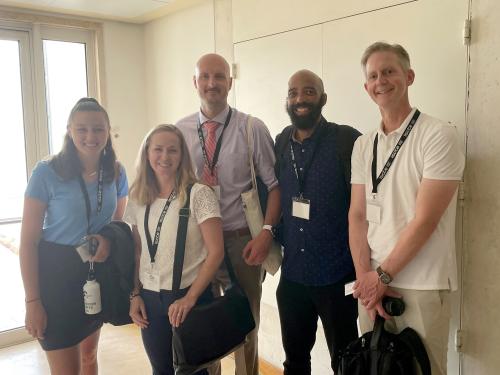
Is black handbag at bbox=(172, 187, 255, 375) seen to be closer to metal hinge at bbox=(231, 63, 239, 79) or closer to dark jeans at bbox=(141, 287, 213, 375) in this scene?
dark jeans at bbox=(141, 287, 213, 375)

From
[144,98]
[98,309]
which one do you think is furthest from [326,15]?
[144,98]

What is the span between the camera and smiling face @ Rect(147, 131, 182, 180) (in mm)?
2000

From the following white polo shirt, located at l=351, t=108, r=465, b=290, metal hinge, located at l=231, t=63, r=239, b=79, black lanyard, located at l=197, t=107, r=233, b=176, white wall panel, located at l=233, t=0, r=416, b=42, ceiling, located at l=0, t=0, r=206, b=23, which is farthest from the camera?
ceiling, located at l=0, t=0, r=206, b=23

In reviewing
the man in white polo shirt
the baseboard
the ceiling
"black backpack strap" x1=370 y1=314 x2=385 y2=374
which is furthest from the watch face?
the ceiling

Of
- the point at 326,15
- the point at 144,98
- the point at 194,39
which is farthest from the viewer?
the point at 144,98

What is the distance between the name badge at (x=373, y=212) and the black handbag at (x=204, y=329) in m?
0.68

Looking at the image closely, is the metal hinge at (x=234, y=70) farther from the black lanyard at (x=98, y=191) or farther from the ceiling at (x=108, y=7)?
the black lanyard at (x=98, y=191)

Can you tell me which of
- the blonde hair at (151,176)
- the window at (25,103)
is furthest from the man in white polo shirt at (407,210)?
the window at (25,103)

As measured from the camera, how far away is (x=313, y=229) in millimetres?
2039

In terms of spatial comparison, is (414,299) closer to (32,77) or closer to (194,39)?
(194,39)

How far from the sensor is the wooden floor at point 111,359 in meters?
3.38

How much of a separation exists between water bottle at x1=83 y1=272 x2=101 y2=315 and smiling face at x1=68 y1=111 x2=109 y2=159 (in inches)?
24.6

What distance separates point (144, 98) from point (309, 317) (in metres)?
3.21

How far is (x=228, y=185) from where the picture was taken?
91.0 inches
